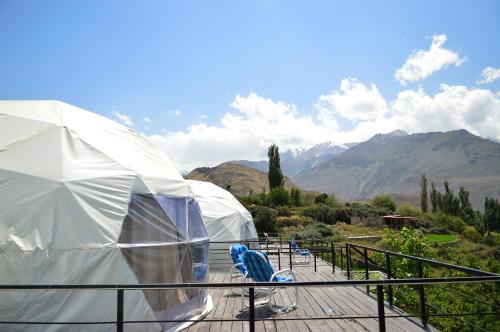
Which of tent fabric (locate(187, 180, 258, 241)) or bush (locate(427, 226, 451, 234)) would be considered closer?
tent fabric (locate(187, 180, 258, 241))

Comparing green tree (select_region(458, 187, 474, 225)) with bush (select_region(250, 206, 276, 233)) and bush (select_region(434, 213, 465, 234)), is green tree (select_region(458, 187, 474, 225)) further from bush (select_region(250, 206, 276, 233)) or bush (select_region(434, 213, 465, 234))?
bush (select_region(250, 206, 276, 233))

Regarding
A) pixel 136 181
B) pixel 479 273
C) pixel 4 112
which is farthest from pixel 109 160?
pixel 479 273

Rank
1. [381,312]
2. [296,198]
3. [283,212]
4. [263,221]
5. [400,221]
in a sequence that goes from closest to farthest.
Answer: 1. [381,312]
2. [263,221]
3. [283,212]
4. [400,221]
5. [296,198]

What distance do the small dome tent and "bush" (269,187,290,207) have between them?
49.0 m

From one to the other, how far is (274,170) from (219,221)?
160 feet

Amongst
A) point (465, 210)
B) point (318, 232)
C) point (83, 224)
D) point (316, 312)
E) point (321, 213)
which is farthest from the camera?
point (465, 210)

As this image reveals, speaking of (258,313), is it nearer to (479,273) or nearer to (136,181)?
(136,181)

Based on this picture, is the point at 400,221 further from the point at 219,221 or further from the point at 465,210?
the point at 219,221

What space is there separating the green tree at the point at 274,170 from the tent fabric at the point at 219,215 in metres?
44.2

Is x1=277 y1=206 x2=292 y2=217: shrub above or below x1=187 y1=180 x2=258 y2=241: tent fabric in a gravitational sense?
below

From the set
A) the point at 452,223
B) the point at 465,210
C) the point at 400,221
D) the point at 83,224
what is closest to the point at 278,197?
the point at 400,221

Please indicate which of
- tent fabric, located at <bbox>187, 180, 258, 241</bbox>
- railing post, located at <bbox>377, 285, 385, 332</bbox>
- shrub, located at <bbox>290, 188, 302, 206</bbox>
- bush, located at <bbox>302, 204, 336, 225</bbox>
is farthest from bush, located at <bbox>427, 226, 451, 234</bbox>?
railing post, located at <bbox>377, 285, 385, 332</bbox>

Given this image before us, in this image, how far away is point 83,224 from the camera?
551 cm

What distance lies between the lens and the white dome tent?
52.0 feet
